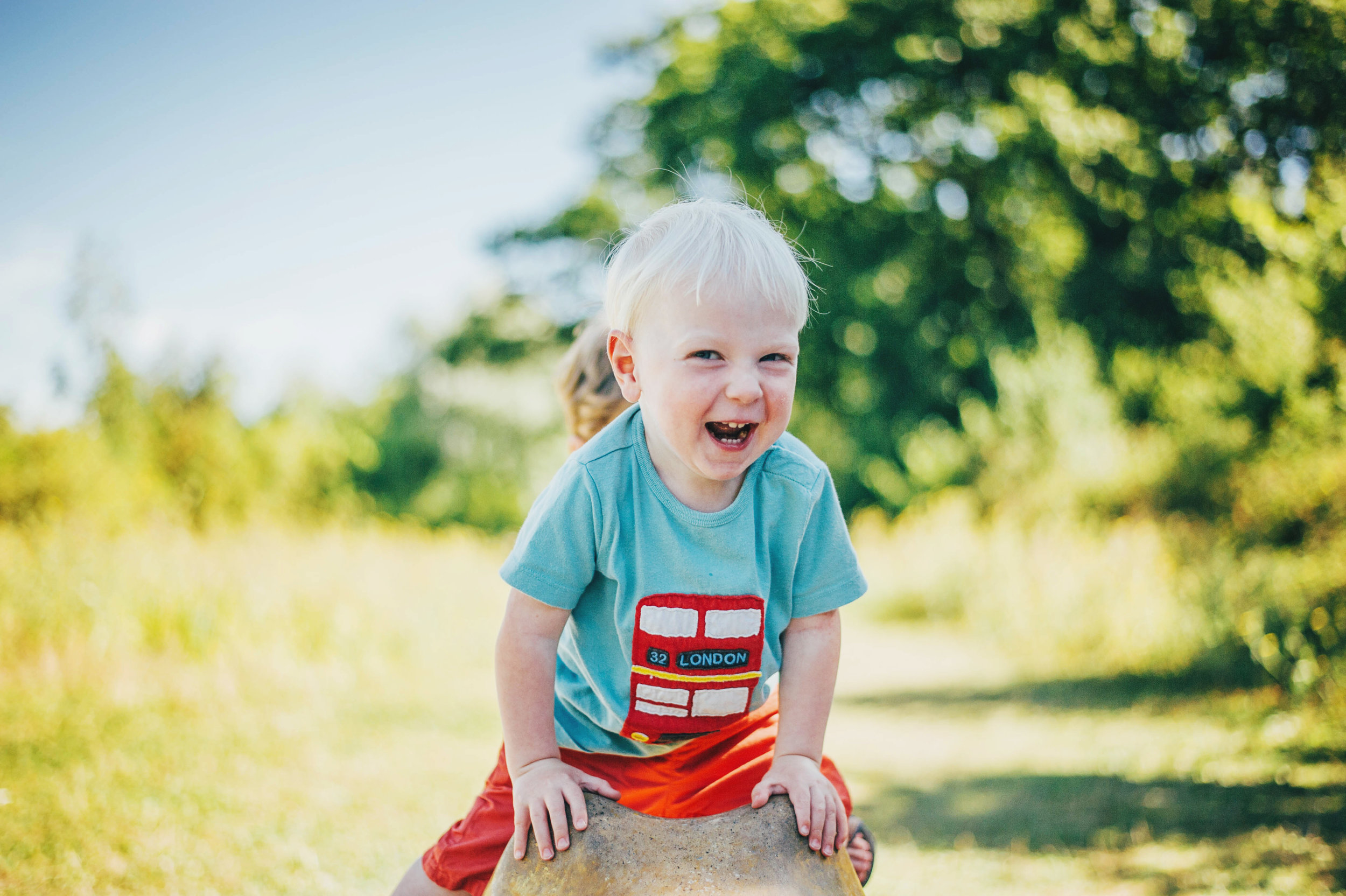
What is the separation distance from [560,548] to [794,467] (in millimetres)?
554

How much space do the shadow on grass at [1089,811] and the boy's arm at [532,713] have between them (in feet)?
11.2

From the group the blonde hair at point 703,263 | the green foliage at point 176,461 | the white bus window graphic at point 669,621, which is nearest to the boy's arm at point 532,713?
the white bus window graphic at point 669,621

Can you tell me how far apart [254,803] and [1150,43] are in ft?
51.8

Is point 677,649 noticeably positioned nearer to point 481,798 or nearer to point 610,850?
point 610,850

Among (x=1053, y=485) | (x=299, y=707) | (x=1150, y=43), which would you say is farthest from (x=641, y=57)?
(x=299, y=707)

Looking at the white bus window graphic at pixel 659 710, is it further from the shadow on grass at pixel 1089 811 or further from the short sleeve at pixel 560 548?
the shadow on grass at pixel 1089 811

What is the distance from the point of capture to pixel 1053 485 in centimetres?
1216

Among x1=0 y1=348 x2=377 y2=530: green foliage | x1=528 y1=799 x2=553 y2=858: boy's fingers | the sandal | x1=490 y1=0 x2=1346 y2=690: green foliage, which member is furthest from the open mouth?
x1=0 y1=348 x2=377 y2=530: green foliage

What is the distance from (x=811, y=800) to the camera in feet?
6.03

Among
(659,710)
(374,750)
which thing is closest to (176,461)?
(374,750)

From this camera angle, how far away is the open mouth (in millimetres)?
1921

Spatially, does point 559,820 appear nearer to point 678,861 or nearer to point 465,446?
point 678,861

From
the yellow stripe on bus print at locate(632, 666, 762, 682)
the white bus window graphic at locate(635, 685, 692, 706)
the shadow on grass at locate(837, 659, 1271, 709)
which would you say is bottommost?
the shadow on grass at locate(837, 659, 1271, 709)

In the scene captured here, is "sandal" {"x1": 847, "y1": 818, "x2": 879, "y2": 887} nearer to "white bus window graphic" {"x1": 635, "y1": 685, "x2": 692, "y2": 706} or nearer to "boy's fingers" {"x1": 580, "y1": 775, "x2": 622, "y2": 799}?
"white bus window graphic" {"x1": 635, "y1": 685, "x2": 692, "y2": 706}
